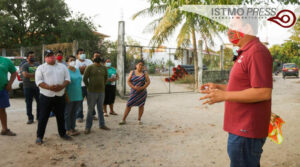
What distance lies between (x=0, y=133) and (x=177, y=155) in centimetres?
Result: 368

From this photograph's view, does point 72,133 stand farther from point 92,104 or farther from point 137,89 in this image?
point 137,89

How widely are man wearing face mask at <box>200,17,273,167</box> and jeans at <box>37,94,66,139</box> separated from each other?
3.44 metres

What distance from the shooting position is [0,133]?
4934 mm

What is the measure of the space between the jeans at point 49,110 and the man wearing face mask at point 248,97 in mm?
3440

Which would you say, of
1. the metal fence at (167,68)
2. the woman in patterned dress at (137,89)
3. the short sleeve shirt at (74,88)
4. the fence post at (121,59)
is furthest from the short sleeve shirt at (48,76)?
the fence post at (121,59)

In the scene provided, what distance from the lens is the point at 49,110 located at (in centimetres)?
450

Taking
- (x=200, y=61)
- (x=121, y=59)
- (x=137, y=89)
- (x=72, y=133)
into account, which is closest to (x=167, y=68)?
(x=200, y=61)

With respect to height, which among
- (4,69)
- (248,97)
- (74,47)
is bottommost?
(248,97)

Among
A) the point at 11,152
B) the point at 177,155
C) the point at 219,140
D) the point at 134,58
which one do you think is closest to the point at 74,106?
the point at 11,152

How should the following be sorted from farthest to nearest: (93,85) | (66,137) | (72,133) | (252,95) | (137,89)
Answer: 1. (137,89)
2. (93,85)
3. (72,133)
4. (66,137)
5. (252,95)

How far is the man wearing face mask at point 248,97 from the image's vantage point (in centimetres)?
176

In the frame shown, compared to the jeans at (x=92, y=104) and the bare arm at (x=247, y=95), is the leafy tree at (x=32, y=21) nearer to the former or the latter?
the jeans at (x=92, y=104)

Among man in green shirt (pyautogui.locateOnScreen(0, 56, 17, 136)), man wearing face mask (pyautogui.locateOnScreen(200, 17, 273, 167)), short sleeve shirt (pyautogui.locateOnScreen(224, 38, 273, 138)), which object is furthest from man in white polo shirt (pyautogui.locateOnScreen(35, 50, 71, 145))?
short sleeve shirt (pyautogui.locateOnScreen(224, 38, 273, 138))

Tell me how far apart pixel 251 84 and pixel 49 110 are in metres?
3.83
